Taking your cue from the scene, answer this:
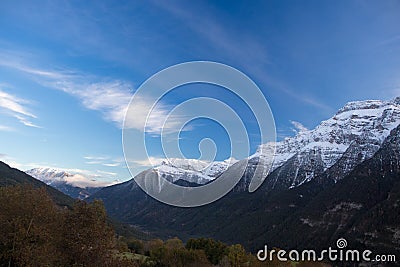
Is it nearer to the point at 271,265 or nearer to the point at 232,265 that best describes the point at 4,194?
the point at 271,265

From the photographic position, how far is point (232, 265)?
54.9 meters

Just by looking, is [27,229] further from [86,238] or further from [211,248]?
[211,248]

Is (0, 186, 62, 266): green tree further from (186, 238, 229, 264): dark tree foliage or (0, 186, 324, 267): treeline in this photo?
(186, 238, 229, 264): dark tree foliage

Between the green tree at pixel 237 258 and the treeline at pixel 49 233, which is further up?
the treeline at pixel 49 233

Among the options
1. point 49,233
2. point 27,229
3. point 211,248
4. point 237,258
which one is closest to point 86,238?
point 49,233

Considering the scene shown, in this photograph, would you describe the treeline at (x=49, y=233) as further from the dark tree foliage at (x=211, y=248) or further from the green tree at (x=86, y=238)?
the dark tree foliage at (x=211, y=248)

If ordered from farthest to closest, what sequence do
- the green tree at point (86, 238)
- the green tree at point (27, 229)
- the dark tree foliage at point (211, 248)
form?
the dark tree foliage at point (211, 248) → the green tree at point (86, 238) → the green tree at point (27, 229)

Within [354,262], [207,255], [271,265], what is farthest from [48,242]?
[354,262]

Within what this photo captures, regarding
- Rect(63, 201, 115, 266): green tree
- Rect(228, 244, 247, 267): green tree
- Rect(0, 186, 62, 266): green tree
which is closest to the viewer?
Rect(0, 186, 62, 266): green tree

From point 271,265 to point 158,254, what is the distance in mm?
24843

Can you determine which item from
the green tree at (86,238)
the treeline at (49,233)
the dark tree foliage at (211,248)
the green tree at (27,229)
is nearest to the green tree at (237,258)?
the dark tree foliage at (211,248)

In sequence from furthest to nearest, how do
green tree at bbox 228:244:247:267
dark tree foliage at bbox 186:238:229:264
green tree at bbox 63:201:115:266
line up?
dark tree foliage at bbox 186:238:229:264 < green tree at bbox 228:244:247:267 < green tree at bbox 63:201:115:266

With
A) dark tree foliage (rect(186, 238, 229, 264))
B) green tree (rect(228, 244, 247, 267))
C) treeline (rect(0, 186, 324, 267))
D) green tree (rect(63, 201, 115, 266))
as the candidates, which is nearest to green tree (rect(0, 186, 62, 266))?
treeline (rect(0, 186, 324, 267))

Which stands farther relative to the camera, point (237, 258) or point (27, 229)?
point (237, 258)
